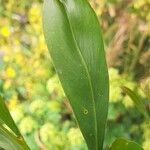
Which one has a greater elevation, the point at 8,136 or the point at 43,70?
the point at 8,136

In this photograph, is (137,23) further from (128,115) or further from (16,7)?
(16,7)

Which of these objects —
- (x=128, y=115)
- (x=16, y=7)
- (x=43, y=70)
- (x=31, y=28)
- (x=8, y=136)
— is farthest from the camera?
(x=16, y=7)

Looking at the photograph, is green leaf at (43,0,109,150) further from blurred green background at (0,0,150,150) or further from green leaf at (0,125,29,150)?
blurred green background at (0,0,150,150)

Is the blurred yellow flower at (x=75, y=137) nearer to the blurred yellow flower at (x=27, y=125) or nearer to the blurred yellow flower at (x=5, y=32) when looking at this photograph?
the blurred yellow flower at (x=27, y=125)

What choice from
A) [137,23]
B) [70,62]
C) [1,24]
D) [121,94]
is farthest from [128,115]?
[70,62]

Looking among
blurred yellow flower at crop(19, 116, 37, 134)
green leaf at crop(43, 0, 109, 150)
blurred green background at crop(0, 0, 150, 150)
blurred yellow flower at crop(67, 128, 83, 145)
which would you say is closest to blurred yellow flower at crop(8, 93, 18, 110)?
blurred green background at crop(0, 0, 150, 150)
